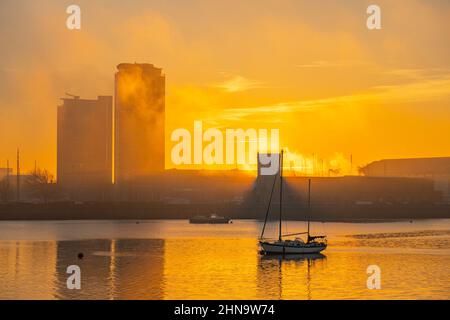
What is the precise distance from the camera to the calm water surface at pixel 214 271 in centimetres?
7200

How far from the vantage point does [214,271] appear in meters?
90.3

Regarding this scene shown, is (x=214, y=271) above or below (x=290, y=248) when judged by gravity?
below

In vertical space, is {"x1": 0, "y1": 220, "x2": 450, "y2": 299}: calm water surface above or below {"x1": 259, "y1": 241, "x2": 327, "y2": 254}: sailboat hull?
below

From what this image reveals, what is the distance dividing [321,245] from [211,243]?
38.9 metres

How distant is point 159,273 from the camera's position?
87.8m

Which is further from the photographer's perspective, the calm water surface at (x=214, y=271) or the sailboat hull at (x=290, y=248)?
the sailboat hull at (x=290, y=248)

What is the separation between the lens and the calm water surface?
72.0 metres

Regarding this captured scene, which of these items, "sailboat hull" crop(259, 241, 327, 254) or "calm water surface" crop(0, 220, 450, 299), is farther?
"sailboat hull" crop(259, 241, 327, 254)

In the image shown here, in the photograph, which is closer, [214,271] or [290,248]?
[214,271]

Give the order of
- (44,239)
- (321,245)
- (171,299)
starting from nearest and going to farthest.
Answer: (171,299) < (321,245) < (44,239)

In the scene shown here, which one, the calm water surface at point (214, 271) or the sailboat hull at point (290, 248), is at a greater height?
the sailboat hull at point (290, 248)
